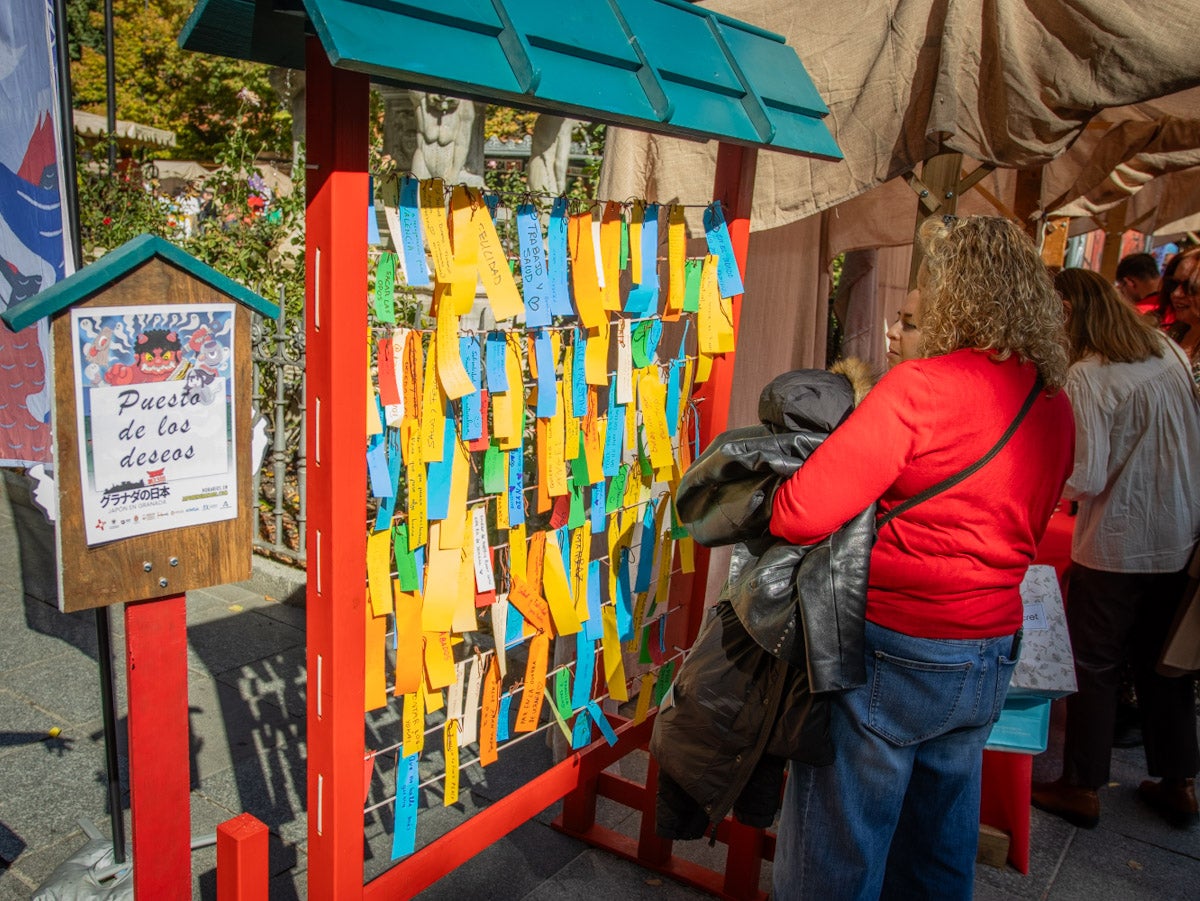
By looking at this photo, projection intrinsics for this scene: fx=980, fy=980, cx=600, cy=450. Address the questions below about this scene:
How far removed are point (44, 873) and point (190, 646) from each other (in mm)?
1513

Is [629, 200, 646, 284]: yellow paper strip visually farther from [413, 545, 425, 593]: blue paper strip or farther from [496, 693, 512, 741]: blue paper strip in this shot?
[496, 693, 512, 741]: blue paper strip

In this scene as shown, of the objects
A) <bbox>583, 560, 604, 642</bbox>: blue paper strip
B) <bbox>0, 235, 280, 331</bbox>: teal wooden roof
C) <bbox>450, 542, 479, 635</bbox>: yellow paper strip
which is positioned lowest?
<bbox>583, 560, 604, 642</bbox>: blue paper strip

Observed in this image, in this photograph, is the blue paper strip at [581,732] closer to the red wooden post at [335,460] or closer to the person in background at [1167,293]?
the red wooden post at [335,460]

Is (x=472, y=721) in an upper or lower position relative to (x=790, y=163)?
lower

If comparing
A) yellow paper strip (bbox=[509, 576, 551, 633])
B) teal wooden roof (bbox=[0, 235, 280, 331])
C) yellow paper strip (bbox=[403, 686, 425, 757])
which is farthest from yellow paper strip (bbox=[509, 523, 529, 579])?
teal wooden roof (bbox=[0, 235, 280, 331])

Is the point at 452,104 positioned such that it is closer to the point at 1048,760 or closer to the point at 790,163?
the point at 790,163

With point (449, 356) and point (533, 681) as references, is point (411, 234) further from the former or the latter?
point (533, 681)

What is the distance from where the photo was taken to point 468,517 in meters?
2.16

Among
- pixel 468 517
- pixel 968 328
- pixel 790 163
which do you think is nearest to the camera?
pixel 968 328

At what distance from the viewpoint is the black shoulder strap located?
1.82 m

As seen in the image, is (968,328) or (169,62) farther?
(169,62)

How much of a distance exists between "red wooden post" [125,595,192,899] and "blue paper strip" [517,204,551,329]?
0.89 m

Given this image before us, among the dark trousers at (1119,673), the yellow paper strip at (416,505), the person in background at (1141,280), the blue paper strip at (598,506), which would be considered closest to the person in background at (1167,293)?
the person in background at (1141,280)

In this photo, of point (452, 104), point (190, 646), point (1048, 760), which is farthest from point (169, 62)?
point (1048, 760)
